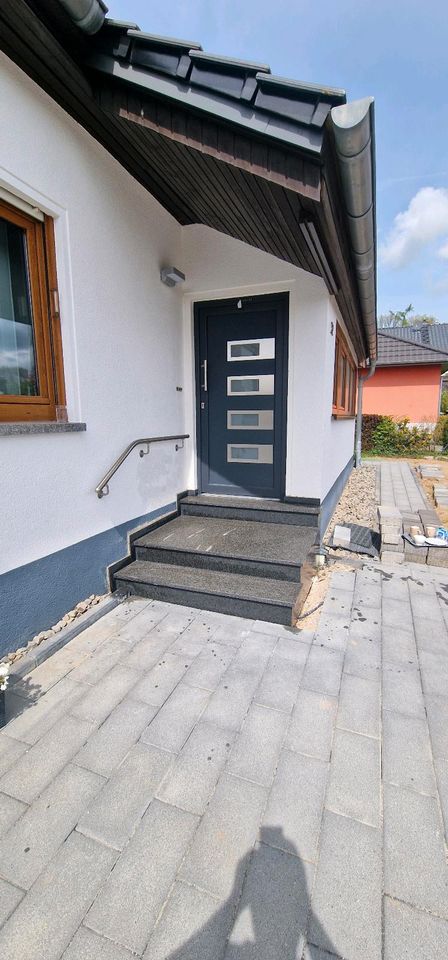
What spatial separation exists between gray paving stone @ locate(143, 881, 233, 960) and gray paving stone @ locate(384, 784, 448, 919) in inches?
19.3

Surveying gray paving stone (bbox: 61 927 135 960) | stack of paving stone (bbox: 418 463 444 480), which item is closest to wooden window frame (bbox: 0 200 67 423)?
gray paving stone (bbox: 61 927 135 960)

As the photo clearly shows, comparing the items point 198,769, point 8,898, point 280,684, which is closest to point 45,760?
point 8,898

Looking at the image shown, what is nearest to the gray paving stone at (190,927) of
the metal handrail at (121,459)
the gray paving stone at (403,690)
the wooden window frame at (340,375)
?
the gray paving stone at (403,690)

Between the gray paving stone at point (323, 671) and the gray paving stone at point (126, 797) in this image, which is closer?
the gray paving stone at point (126, 797)

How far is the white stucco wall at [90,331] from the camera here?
6.97ft

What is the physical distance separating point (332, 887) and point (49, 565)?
1.96 meters

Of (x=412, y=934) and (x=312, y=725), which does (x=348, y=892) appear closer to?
(x=412, y=934)

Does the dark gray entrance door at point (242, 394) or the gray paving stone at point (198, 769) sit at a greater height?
the dark gray entrance door at point (242, 394)

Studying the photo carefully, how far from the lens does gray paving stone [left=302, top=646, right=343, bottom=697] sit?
6.57 ft

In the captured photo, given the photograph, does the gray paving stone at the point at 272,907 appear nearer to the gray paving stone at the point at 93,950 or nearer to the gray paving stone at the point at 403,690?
the gray paving stone at the point at 93,950

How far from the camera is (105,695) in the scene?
194 centimetres

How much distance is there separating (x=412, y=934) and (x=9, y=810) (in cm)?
130

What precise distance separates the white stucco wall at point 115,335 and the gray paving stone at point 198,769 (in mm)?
1302

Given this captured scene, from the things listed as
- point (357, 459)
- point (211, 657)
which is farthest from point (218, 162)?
point (357, 459)
